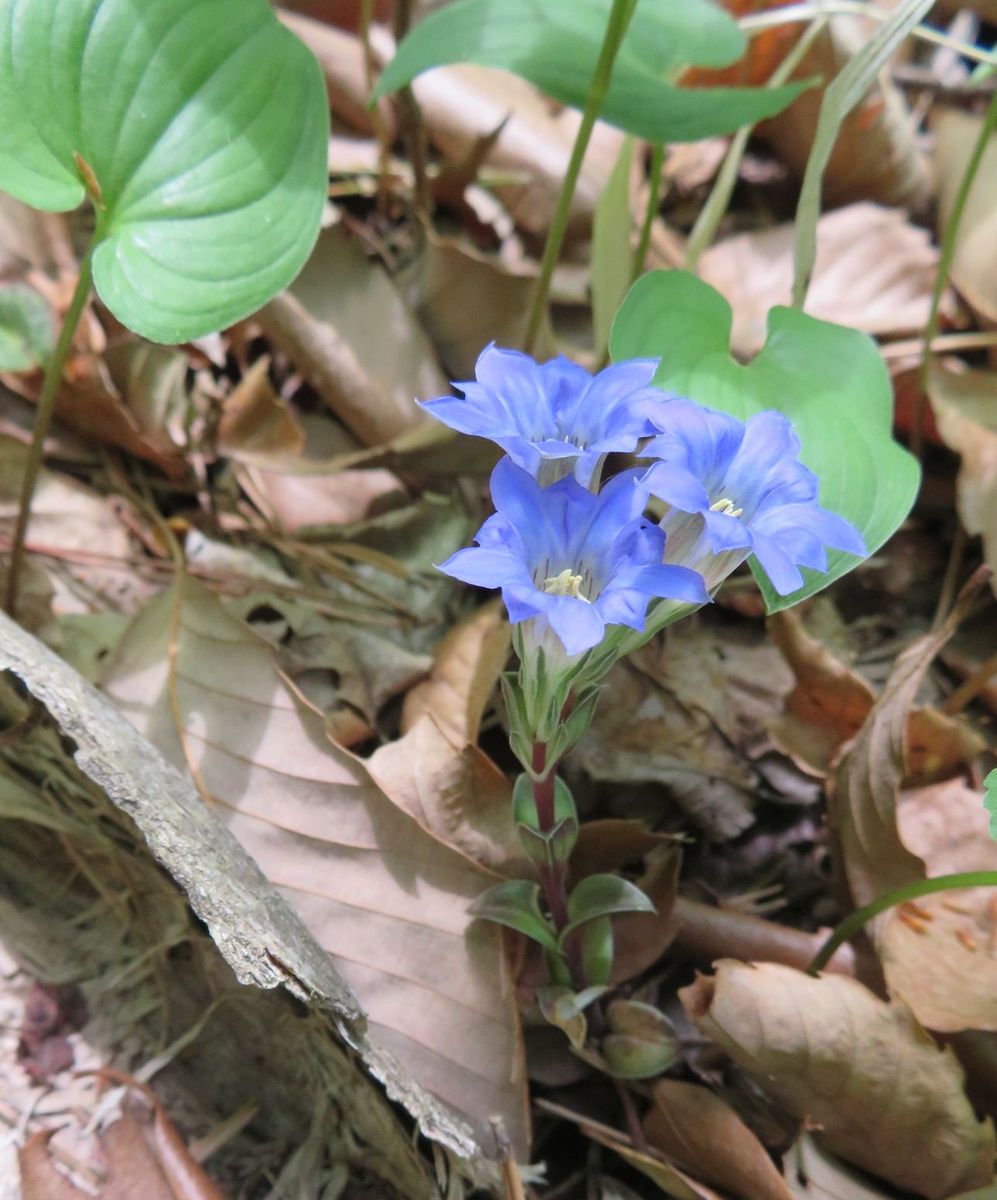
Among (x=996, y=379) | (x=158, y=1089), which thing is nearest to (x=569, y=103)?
(x=996, y=379)

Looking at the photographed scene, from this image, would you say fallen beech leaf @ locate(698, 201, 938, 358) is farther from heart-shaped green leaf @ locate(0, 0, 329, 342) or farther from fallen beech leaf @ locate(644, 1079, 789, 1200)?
fallen beech leaf @ locate(644, 1079, 789, 1200)

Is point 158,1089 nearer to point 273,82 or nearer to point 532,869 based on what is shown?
point 532,869

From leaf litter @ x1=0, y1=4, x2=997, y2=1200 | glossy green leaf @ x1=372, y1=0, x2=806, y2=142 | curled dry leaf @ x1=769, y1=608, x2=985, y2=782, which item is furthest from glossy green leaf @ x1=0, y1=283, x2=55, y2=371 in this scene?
curled dry leaf @ x1=769, y1=608, x2=985, y2=782

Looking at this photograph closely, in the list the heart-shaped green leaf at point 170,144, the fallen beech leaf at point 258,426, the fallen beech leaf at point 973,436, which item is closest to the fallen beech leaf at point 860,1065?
the fallen beech leaf at point 973,436

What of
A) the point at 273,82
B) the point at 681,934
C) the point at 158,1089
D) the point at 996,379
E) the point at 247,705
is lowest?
the point at 158,1089

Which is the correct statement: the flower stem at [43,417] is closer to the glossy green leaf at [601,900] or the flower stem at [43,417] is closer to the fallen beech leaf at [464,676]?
the fallen beech leaf at [464,676]
